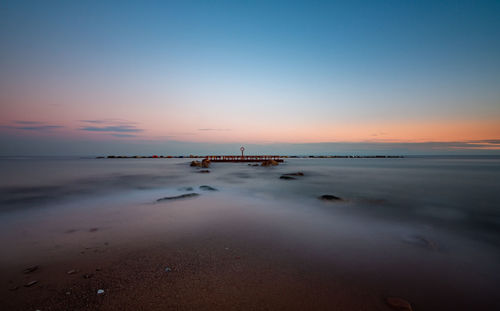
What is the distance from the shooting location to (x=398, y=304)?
278 centimetres

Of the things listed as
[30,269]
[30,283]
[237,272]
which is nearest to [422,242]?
[237,272]

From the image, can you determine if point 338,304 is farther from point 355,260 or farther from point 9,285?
point 9,285

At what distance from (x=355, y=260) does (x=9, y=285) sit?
5.67m

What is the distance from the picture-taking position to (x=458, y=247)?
4738mm

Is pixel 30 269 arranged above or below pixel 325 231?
above

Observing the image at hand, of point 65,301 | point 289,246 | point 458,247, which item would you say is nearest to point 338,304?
point 289,246

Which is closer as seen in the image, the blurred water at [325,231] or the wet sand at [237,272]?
the wet sand at [237,272]

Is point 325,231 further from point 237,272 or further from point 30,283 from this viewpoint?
point 30,283

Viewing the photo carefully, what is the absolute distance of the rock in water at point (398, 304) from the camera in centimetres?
273

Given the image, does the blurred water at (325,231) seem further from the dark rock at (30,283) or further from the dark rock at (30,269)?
the dark rock at (30,283)

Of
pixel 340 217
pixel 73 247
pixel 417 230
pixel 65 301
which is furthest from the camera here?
pixel 340 217

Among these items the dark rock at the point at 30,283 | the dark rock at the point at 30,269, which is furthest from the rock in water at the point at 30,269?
the dark rock at the point at 30,283

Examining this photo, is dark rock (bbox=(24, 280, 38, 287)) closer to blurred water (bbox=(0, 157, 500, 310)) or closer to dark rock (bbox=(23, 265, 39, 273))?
dark rock (bbox=(23, 265, 39, 273))

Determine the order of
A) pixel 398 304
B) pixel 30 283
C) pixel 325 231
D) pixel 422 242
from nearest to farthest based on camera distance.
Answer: pixel 398 304, pixel 30 283, pixel 422 242, pixel 325 231
